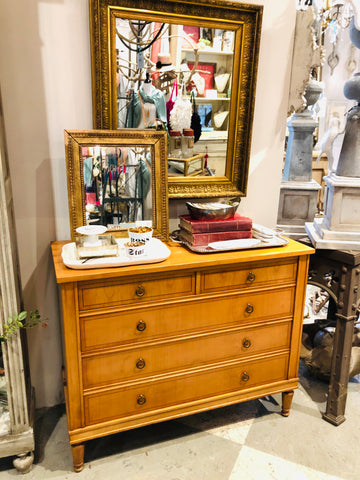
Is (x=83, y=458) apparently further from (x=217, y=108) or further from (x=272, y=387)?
(x=217, y=108)

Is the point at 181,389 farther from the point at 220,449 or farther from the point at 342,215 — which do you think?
the point at 342,215

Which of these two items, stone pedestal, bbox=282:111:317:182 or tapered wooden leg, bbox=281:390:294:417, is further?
stone pedestal, bbox=282:111:317:182

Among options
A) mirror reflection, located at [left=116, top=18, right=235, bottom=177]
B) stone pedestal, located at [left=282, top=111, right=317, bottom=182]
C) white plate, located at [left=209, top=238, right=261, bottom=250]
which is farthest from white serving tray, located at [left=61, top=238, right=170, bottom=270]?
stone pedestal, located at [left=282, top=111, right=317, bottom=182]

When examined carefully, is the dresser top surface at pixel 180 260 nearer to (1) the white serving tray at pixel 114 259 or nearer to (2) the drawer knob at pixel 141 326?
(1) the white serving tray at pixel 114 259

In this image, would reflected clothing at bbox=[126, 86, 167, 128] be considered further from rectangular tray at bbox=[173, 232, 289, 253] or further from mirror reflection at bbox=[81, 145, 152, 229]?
rectangular tray at bbox=[173, 232, 289, 253]

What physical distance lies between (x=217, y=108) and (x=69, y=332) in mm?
1283

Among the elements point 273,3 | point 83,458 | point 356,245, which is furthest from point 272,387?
point 273,3

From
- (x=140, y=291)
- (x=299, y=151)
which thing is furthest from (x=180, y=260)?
(x=299, y=151)

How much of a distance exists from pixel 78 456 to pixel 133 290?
78 cm

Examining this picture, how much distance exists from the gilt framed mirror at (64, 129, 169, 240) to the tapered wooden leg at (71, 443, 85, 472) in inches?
36.0

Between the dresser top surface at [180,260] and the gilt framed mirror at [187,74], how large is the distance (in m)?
0.45

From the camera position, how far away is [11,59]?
5.90 ft

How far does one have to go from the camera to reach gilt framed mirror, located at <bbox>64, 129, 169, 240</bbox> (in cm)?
187

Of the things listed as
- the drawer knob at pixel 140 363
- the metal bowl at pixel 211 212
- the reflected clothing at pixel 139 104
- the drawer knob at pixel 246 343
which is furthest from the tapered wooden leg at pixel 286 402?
the reflected clothing at pixel 139 104
